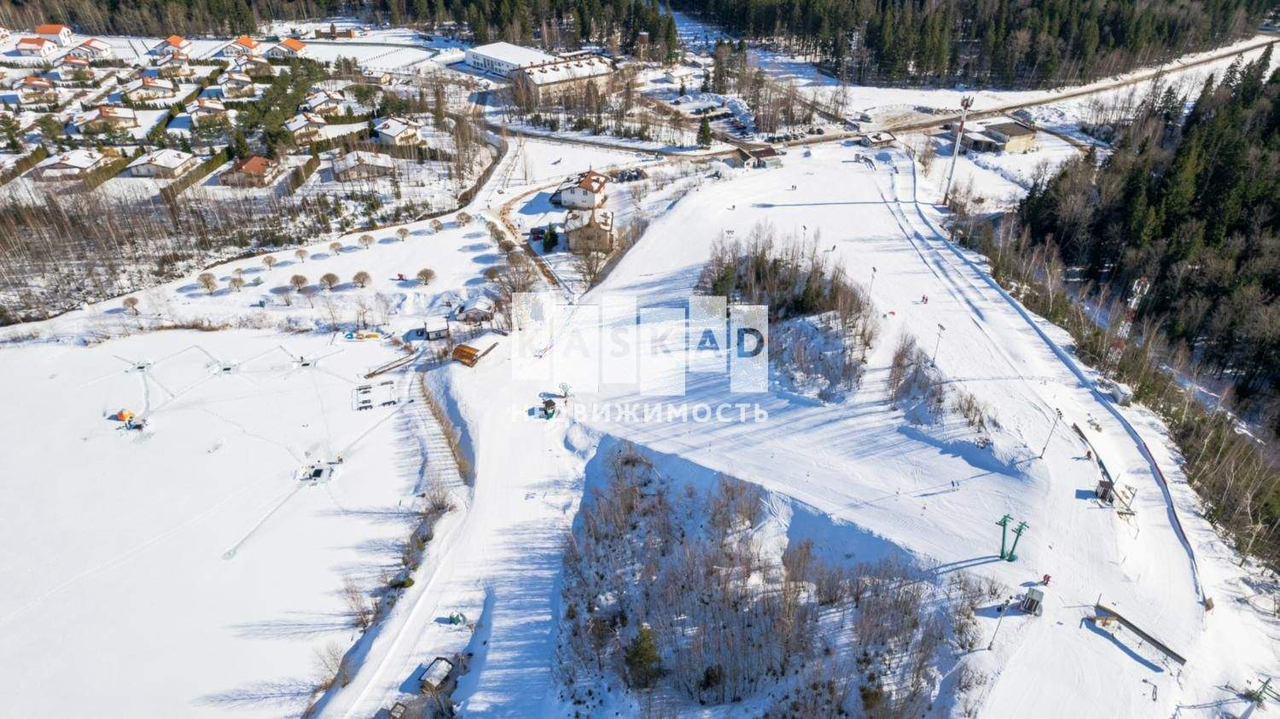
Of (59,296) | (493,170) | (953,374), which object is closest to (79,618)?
(59,296)

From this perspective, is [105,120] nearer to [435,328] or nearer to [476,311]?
[435,328]

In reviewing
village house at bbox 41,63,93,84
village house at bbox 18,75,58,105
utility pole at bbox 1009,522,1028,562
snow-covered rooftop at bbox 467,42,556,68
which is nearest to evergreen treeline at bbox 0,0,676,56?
snow-covered rooftop at bbox 467,42,556,68

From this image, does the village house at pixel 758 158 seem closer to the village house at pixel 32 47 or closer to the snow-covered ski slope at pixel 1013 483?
the snow-covered ski slope at pixel 1013 483

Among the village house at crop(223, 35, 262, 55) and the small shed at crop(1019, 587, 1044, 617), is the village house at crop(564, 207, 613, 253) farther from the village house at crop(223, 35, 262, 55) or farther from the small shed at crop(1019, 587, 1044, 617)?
the village house at crop(223, 35, 262, 55)

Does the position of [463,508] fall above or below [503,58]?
below

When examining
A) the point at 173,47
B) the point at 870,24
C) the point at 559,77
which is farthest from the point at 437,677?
the point at 173,47

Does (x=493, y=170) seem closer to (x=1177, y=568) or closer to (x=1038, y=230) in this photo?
(x=1038, y=230)
